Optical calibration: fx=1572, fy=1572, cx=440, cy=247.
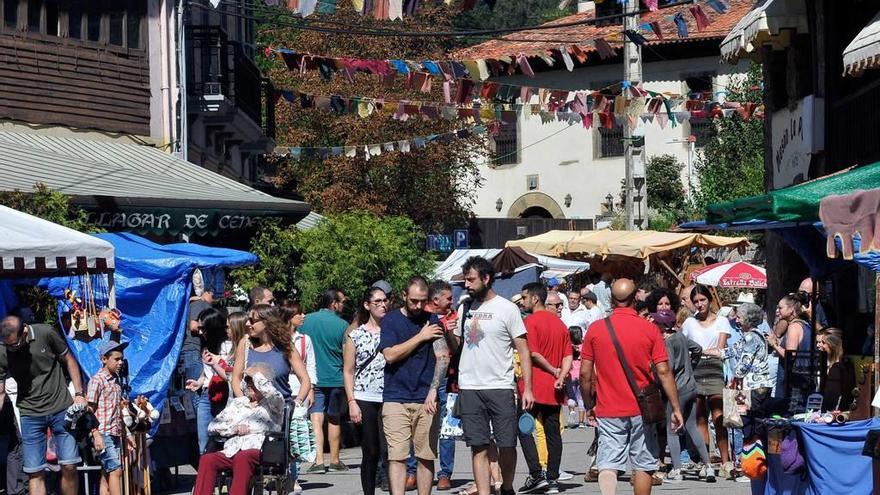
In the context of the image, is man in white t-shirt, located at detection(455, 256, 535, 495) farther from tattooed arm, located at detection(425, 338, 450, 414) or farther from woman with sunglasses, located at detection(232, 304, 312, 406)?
woman with sunglasses, located at detection(232, 304, 312, 406)

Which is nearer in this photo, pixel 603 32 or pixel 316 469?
pixel 316 469

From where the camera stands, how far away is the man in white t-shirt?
11812mm

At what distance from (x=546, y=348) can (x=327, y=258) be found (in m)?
9.10

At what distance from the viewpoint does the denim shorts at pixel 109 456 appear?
12.1 meters

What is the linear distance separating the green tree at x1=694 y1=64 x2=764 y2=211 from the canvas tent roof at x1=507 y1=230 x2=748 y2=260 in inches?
308

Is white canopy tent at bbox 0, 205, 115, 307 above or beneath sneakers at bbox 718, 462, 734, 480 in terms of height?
above

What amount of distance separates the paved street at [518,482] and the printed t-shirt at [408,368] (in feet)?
8.31

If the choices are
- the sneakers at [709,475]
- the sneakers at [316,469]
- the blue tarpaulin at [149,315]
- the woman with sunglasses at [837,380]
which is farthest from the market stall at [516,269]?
the woman with sunglasses at [837,380]

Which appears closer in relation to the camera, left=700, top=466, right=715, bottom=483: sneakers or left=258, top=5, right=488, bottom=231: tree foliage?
left=700, top=466, right=715, bottom=483: sneakers

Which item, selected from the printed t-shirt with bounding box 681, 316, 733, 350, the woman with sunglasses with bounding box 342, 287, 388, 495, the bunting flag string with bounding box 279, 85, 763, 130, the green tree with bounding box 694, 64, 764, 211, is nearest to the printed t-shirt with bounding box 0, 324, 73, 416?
the woman with sunglasses with bounding box 342, 287, 388, 495

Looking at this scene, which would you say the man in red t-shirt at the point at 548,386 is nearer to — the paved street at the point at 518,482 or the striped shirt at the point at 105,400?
the paved street at the point at 518,482

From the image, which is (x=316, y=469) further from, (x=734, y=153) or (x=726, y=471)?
(x=734, y=153)

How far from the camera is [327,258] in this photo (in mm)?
22672

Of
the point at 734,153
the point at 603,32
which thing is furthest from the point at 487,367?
the point at 603,32
